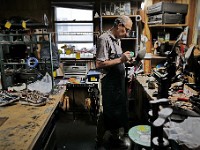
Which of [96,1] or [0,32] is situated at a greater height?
[96,1]

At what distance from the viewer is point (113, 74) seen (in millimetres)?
2439

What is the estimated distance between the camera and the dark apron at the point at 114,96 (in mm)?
2453

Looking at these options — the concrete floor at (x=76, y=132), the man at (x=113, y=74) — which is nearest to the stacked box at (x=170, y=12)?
the man at (x=113, y=74)

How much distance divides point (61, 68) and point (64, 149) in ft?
5.71

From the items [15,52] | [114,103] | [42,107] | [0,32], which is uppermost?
[0,32]

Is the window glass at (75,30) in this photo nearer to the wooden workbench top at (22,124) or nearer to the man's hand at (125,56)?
the man's hand at (125,56)

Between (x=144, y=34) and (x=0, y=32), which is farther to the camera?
(x=144, y=34)

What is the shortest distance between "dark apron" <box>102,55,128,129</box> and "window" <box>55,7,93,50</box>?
167 centimetres

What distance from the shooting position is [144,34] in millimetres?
3594

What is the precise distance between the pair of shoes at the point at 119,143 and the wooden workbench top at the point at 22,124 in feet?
3.97

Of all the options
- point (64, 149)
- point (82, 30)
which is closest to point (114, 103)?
point (64, 149)

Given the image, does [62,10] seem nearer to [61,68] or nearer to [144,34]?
[61,68]

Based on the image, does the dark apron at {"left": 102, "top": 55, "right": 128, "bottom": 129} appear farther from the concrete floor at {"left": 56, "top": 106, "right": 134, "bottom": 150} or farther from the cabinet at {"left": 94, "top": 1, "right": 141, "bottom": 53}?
the cabinet at {"left": 94, "top": 1, "right": 141, "bottom": 53}

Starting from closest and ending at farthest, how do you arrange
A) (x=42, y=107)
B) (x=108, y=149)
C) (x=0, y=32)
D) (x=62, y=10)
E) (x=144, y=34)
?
(x=42, y=107) < (x=0, y=32) < (x=108, y=149) < (x=144, y=34) < (x=62, y=10)
